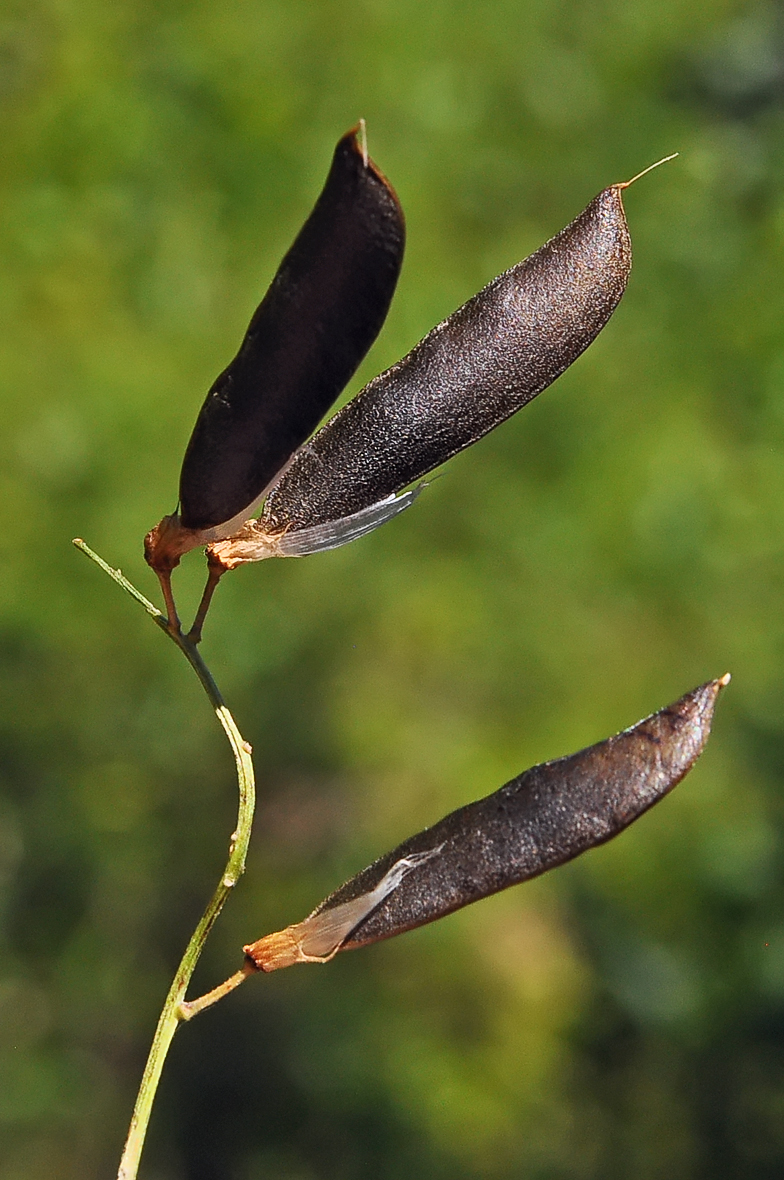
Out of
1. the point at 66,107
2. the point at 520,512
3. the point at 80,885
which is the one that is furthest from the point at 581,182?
the point at 80,885

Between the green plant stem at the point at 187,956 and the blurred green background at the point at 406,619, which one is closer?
the green plant stem at the point at 187,956

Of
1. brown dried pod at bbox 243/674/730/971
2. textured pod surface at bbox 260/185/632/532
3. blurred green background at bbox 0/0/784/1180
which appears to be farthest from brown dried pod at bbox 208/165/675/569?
blurred green background at bbox 0/0/784/1180

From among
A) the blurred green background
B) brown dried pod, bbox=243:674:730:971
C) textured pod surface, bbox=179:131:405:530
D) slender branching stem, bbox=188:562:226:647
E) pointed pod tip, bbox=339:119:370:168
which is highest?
the blurred green background

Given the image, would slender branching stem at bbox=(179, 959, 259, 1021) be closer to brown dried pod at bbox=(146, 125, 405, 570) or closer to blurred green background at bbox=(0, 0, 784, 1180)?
brown dried pod at bbox=(146, 125, 405, 570)

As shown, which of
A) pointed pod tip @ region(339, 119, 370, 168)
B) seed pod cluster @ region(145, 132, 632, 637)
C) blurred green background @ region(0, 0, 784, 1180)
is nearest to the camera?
pointed pod tip @ region(339, 119, 370, 168)

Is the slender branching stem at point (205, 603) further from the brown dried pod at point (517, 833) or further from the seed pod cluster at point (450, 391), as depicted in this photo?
Answer: the brown dried pod at point (517, 833)

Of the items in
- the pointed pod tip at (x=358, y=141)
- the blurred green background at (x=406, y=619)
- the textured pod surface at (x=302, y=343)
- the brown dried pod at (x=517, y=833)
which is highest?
the blurred green background at (x=406, y=619)

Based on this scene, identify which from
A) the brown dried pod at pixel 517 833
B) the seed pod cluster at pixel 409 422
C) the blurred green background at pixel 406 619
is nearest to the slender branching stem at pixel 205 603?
the seed pod cluster at pixel 409 422

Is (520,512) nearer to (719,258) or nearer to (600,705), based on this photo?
(600,705)
